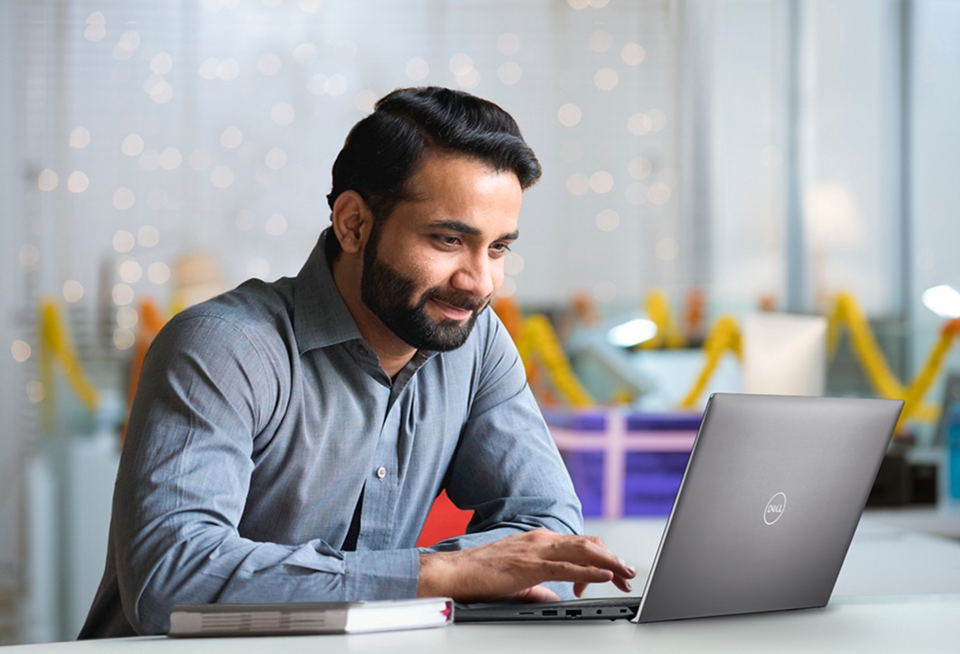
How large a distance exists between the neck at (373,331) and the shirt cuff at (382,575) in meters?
0.40

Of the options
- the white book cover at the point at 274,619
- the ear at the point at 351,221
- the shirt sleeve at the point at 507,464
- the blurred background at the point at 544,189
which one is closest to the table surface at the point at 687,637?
the white book cover at the point at 274,619

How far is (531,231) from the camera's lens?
5383 millimetres

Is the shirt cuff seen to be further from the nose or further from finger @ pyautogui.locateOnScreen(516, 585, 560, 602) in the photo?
the nose

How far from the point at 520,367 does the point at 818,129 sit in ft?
13.3

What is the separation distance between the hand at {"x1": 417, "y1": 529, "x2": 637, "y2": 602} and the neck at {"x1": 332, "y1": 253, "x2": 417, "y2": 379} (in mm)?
414

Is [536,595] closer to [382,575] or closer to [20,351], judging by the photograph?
[382,575]

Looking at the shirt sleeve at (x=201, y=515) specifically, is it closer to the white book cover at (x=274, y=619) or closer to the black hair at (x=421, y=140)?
the white book cover at (x=274, y=619)

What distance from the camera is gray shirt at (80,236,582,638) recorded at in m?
1.36

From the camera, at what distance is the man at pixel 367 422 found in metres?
1.36

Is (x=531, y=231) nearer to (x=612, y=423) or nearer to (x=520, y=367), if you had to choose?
(x=612, y=423)

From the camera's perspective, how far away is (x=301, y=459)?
63.0 inches

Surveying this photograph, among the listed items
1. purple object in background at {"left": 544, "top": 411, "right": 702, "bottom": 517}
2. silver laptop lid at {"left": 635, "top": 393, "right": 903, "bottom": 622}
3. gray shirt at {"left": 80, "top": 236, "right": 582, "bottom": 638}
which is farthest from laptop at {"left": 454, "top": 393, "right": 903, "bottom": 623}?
purple object in background at {"left": 544, "top": 411, "right": 702, "bottom": 517}

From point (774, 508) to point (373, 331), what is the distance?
26.7 inches

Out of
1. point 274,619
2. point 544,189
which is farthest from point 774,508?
point 544,189
